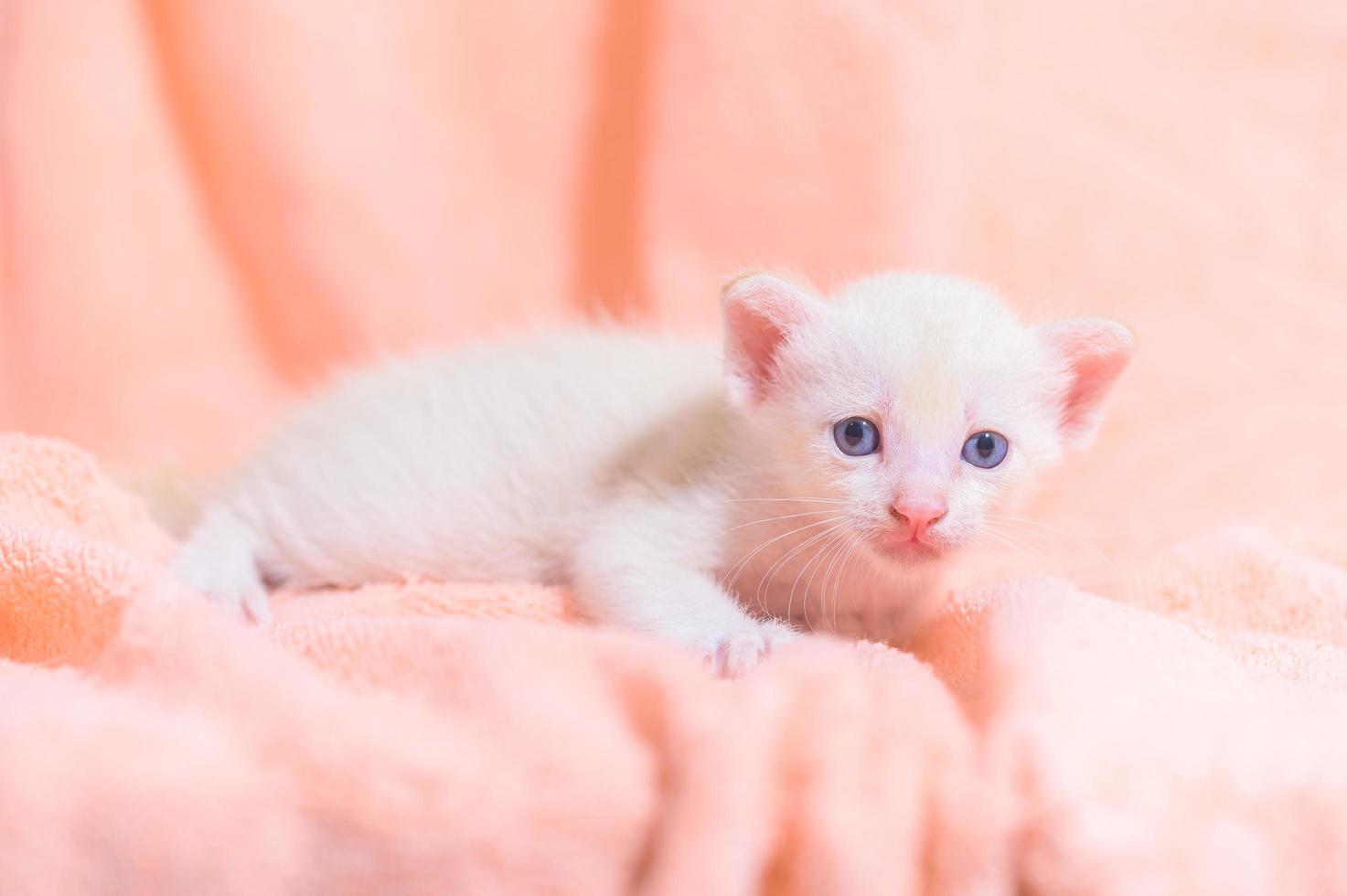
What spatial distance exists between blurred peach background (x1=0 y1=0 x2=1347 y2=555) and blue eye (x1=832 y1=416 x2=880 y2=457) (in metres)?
0.97

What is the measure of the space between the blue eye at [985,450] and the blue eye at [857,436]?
10cm

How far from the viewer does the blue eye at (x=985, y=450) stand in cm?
139

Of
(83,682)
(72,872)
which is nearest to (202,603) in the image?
(83,682)

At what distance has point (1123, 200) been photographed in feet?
8.21

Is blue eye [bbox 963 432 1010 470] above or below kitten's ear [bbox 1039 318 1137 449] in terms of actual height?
below

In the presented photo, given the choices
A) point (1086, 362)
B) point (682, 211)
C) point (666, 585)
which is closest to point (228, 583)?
point (666, 585)

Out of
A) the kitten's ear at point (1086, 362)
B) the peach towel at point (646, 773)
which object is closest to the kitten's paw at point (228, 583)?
the peach towel at point (646, 773)

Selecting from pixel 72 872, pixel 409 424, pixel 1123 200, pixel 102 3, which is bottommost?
pixel 72 872

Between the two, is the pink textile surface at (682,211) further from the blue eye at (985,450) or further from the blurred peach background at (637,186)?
the blue eye at (985,450)

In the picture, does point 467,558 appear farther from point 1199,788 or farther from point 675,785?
point 1199,788

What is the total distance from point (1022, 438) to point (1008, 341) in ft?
0.38

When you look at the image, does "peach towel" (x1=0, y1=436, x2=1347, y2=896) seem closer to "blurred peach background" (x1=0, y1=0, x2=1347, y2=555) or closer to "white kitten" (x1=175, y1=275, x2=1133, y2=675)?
"white kitten" (x1=175, y1=275, x2=1133, y2=675)

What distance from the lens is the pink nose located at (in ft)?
4.25

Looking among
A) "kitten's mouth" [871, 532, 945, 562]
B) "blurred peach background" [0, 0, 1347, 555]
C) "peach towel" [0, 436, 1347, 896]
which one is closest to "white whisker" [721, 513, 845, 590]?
"kitten's mouth" [871, 532, 945, 562]
